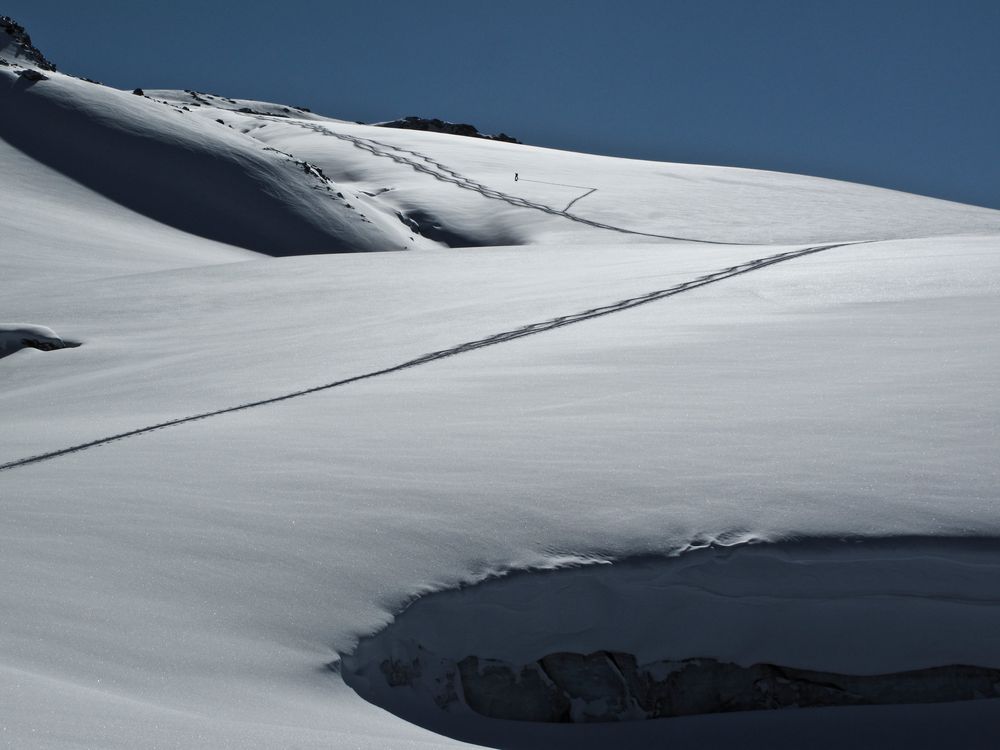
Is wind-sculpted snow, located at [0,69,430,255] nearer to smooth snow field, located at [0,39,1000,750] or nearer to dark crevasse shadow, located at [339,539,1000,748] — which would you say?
smooth snow field, located at [0,39,1000,750]

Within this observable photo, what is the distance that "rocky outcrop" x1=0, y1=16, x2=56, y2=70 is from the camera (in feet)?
48.6

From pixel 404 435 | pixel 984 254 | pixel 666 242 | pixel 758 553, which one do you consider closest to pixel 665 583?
pixel 758 553

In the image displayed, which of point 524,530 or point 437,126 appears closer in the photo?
point 524,530

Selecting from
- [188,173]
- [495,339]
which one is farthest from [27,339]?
[188,173]

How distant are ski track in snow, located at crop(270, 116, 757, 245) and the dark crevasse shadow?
778 centimetres

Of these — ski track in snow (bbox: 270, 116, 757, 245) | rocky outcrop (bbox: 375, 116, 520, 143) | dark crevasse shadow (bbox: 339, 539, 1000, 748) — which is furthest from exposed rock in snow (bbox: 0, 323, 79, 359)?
rocky outcrop (bbox: 375, 116, 520, 143)

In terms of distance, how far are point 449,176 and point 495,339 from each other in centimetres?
990

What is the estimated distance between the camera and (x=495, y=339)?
4711mm

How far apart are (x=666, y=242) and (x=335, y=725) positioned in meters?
8.58

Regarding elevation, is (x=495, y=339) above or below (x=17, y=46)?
below

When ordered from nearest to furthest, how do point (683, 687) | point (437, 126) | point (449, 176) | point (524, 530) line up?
point (683, 687)
point (524, 530)
point (449, 176)
point (437, 126)

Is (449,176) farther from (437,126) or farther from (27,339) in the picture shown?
(437,126)

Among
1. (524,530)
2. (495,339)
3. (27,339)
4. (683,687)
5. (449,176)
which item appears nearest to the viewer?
(683,687)

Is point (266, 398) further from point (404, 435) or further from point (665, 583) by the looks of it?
point (665, 583)
